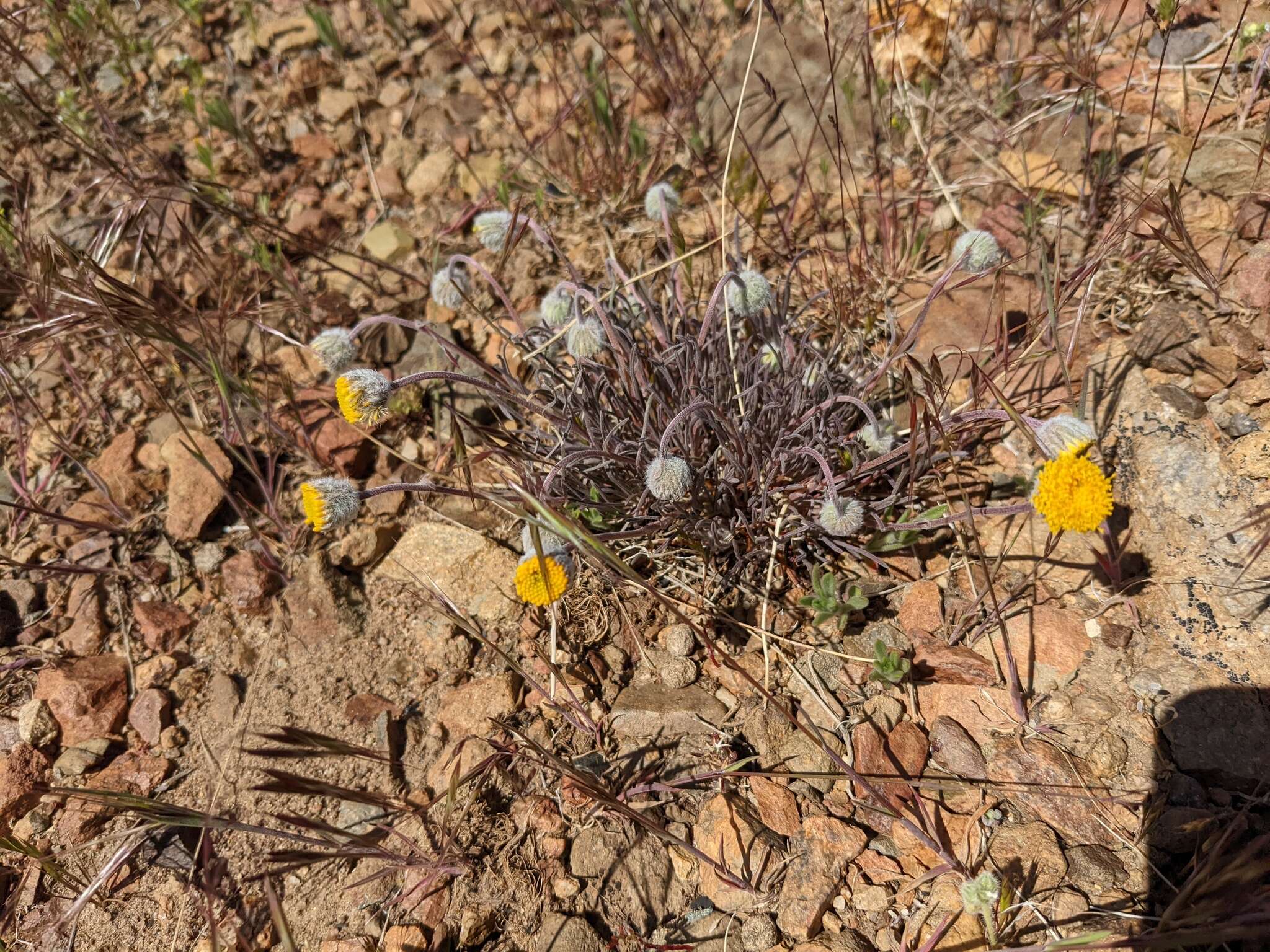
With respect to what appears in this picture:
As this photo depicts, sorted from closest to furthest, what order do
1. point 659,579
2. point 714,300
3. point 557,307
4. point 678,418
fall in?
point 678,418 → point 714,300 → point 659,579 → point 557,307

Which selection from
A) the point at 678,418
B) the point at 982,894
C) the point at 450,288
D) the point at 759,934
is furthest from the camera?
the point at 450,288

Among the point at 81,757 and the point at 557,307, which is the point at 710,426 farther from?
the point at 81,757

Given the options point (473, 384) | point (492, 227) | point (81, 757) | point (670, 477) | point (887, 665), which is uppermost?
point (492, 227)

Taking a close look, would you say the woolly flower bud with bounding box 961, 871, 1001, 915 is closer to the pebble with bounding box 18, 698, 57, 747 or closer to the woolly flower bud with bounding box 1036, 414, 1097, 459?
the woolly flower bud with bounding box 1036, 414, 1097, 459

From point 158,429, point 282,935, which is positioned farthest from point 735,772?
point 158,429

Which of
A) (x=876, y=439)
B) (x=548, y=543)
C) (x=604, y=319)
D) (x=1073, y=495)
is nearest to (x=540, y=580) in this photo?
(x=548, y=543)

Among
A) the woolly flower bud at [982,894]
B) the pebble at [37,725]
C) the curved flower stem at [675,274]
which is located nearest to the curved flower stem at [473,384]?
the curved flower stem at [675,274]

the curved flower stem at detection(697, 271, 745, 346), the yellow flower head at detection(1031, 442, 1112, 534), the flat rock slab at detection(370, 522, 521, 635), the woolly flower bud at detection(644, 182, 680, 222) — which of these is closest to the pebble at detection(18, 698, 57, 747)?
the flat rock slab at detection(370, 522, 521, 635)

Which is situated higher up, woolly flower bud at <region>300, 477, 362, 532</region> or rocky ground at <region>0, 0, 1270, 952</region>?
woolly flower bud at <region>300, 477, 362, 532</region>
